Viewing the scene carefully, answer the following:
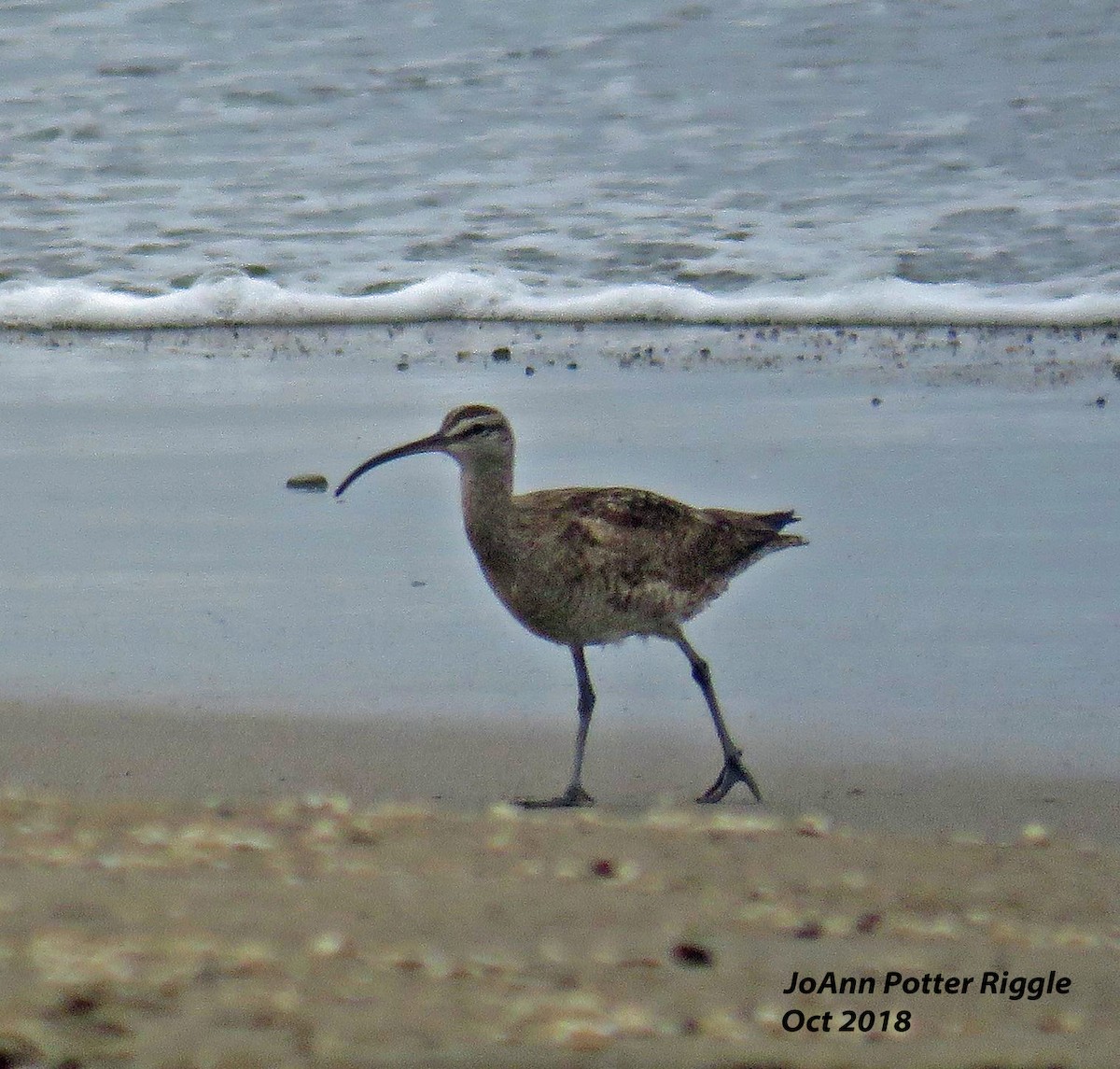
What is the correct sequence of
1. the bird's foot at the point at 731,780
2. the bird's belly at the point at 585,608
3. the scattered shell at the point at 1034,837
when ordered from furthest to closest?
the bird's belly at the point at 585,608
the bird's foot at the point at 731,780
the scattered shell at the point at 1034,837

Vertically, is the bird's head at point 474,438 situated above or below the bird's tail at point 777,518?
above

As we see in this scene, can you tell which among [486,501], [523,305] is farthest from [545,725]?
[523,305]

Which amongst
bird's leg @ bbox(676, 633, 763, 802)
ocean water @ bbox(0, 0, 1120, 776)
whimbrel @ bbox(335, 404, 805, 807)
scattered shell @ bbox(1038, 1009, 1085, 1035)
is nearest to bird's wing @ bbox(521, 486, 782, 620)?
whimbrel @ bbox(335, 404, 805, 807)

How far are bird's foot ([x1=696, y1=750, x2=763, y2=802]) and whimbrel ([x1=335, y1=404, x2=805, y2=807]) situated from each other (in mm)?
128

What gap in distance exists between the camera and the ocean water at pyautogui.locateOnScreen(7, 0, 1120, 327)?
1095cm

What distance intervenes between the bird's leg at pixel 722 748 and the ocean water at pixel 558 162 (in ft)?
16.5

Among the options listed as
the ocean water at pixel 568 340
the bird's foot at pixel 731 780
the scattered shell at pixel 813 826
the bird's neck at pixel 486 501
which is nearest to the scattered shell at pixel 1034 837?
the scattered shell at pixel 813 826

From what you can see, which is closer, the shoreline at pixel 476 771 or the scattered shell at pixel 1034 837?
the scattered shell at pixel 1034 837

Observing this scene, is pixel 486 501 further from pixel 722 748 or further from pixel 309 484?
pixel 309 484

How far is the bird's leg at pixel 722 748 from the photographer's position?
5.16 metres

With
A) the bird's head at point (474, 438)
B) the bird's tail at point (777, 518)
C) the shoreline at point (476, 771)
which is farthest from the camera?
the bird's tail at point (777, 518)

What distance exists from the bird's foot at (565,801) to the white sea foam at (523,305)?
18.5 ft

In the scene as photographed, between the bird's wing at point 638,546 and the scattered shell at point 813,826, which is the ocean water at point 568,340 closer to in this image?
the bird's wing at point 638,546

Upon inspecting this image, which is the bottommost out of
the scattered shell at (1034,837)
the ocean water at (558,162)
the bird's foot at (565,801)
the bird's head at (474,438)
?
the bird's foot at (565,801)
